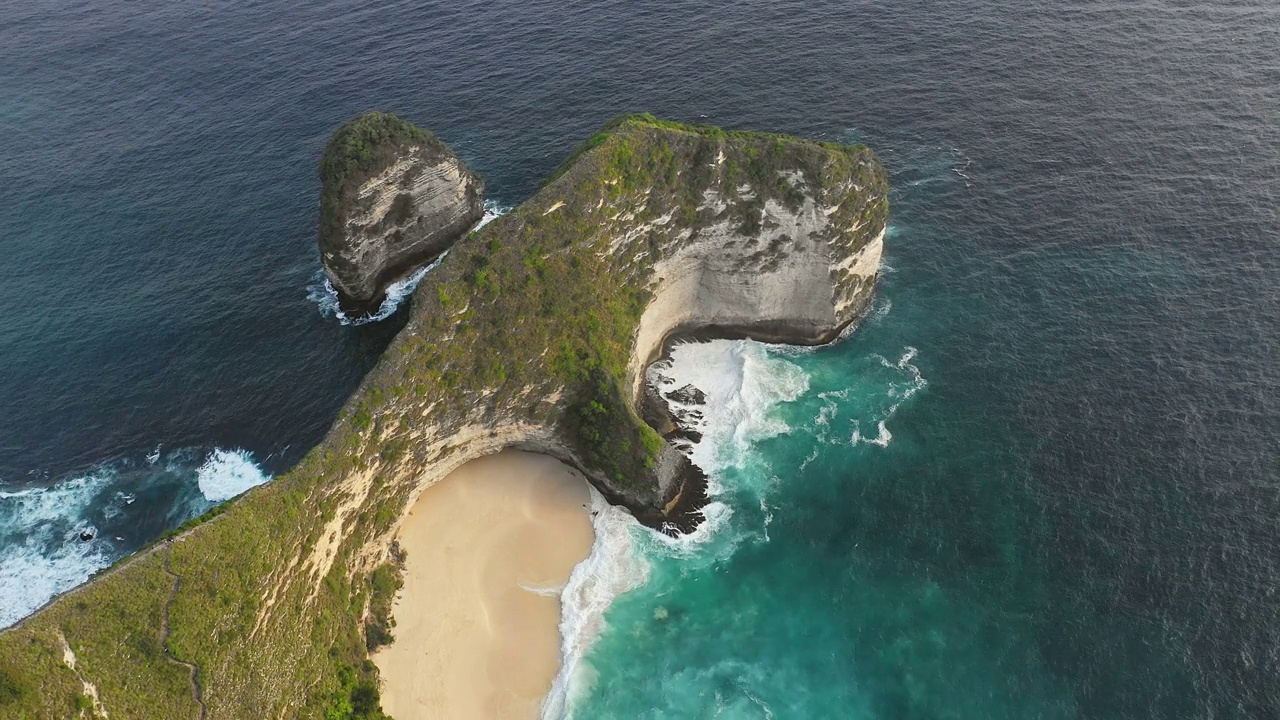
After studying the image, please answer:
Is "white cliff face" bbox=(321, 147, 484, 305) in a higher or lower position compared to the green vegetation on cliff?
lower

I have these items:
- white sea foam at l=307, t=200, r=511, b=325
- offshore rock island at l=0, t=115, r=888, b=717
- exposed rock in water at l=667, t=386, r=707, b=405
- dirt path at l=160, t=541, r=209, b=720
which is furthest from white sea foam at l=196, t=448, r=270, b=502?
exposed rock in water at l=667, t=386, r=707, b=405

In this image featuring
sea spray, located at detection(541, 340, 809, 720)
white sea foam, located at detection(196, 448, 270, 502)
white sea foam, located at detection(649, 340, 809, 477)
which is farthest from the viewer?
white sea foam, located at detection(649, 340, 809, 477)

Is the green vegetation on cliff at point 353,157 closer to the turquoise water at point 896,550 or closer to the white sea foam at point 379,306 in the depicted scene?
the white sea foam at point 379,306

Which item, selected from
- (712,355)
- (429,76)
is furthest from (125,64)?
(712,355)

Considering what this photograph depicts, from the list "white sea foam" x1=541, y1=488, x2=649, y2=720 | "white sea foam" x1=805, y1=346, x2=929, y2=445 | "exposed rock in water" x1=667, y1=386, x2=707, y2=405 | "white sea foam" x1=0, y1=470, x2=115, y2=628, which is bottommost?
"white sea foam" x1=0, y1=470, x2=115, y2=628

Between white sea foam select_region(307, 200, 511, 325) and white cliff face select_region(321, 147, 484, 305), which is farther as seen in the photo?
white sea foam select_region(307, 200, 511, 325)

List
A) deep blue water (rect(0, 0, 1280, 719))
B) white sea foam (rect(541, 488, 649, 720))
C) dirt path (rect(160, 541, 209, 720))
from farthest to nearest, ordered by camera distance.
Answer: deep blue water (rect(0, 0, 1280, 719)), white sea foam (rect(541, 488, 649, 720)), dirt path (rect(160, 541, 209, 720))

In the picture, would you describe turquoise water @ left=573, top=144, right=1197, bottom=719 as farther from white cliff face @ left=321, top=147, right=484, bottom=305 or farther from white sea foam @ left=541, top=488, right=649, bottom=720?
white cliff face @ left=321, top=147, right=484, bottom=305

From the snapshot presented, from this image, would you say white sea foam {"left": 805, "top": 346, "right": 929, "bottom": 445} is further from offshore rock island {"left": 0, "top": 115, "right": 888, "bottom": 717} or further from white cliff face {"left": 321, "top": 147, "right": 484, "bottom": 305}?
white cliff face {"left": 321, "top": 147, "right": 484, "bottom": 305}
